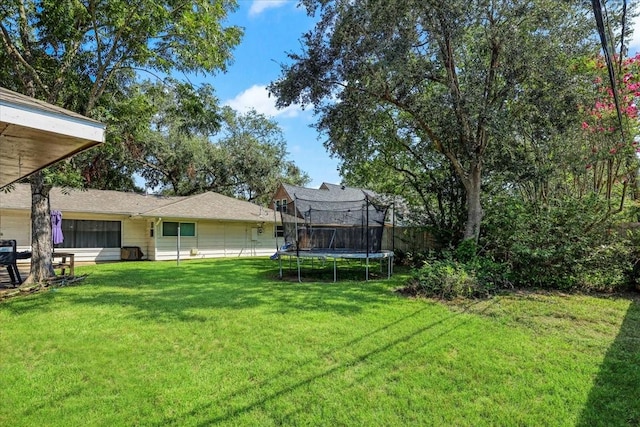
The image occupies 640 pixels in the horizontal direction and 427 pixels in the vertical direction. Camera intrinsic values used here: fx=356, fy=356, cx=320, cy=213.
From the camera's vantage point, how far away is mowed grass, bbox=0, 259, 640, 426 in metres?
2.66

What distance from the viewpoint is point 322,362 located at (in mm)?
3512

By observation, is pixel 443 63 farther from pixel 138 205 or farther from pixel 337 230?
pixel 138 205

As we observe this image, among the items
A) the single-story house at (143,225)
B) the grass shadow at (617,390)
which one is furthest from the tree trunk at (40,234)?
the grass shadow at (617,390)

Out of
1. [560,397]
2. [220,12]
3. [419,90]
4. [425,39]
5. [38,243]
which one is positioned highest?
[220,12]

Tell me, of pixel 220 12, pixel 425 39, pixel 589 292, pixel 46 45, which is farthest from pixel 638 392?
pixel 46 45

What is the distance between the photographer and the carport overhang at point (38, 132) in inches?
88.0

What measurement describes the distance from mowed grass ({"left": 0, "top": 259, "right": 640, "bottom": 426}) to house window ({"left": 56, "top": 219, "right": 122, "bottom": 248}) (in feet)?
29.0

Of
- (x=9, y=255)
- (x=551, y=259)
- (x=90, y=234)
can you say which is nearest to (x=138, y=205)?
(x=90, y=234)

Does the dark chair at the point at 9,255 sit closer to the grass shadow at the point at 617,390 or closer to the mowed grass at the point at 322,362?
the mowed grass at the point at 322,362

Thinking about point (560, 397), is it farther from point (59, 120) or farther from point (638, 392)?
point (59, 120)

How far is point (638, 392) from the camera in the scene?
114 inches

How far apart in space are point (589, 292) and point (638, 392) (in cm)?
459

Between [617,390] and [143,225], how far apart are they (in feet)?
54.1

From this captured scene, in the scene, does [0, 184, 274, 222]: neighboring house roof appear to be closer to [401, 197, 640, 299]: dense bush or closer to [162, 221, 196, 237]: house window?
[162, 221, 196, 237]: house window
